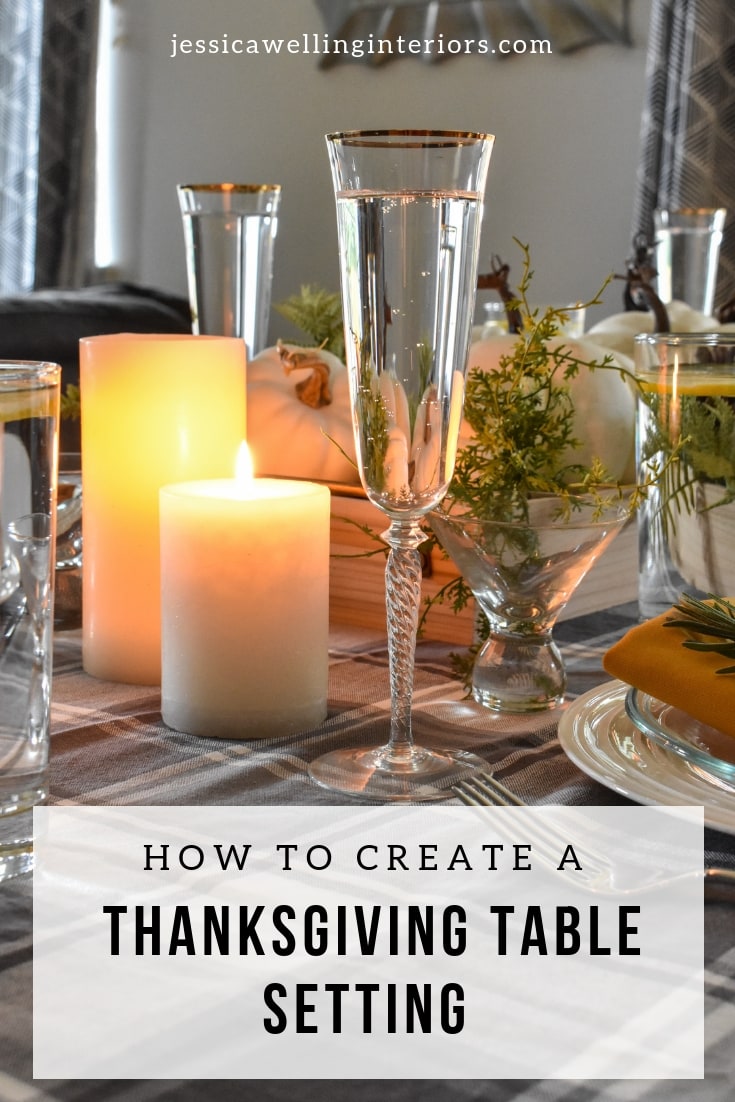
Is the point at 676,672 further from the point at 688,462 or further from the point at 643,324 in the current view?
the point at 643,324

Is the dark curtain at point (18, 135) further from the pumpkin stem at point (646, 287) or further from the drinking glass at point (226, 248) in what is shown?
the drinking glass at point (226, 248)

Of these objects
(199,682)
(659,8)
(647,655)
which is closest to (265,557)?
(199,682)

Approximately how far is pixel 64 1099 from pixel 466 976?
0.14m

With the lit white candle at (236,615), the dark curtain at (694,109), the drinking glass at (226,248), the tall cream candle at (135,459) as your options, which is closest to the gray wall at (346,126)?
the dark curtain at (694,109)

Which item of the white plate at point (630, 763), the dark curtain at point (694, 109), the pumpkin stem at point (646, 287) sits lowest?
the white plate at point (630, 763)

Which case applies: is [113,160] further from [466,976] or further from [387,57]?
[466,976]

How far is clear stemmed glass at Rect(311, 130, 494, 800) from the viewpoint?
0.57m

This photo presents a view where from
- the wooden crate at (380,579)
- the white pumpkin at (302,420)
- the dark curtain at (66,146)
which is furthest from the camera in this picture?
the dark curtain at (66,146)

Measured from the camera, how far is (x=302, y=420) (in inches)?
39.1

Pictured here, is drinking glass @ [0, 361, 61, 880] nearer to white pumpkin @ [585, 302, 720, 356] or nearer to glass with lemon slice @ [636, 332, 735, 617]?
glass with lemon slice @ [636, 332, 735, 617]

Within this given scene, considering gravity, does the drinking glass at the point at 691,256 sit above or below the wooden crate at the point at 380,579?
above

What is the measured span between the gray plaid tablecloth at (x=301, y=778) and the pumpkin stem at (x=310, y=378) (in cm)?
20

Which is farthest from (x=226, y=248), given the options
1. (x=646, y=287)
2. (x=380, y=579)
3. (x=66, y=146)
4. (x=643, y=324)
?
(x=66, y=146)

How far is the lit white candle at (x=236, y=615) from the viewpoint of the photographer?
0.68m
